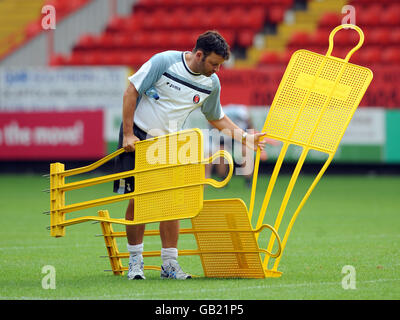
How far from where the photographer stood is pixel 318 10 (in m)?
23.0

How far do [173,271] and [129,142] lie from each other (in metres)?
1.04

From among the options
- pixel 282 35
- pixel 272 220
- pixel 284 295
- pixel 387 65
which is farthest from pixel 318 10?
pixel 284 295

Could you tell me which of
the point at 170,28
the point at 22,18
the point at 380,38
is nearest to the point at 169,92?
the point at 380,38

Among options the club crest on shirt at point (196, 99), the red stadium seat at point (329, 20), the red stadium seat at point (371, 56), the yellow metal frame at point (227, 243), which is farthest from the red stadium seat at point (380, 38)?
the yellow metal frame at point (227, 243)

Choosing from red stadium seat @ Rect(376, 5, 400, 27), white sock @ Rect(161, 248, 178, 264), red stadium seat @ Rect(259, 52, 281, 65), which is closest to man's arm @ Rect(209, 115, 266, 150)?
white sock @ Rect(161, 248, 178, 264)

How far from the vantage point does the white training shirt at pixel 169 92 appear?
6270mm

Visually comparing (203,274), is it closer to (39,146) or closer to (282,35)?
(39,146)

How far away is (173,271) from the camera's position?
6297mm

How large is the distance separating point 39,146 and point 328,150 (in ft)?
47.6

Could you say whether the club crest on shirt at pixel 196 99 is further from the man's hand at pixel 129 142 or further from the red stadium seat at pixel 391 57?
the red stadium seat at pixel 391 57

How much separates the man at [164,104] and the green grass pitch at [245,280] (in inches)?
10.6

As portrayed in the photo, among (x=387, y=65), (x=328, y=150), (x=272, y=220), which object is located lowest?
(x=272, y=220)

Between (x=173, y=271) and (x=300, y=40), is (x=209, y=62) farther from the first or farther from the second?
(x=300, y=40)

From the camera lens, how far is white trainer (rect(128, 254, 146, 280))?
20.6 feet
